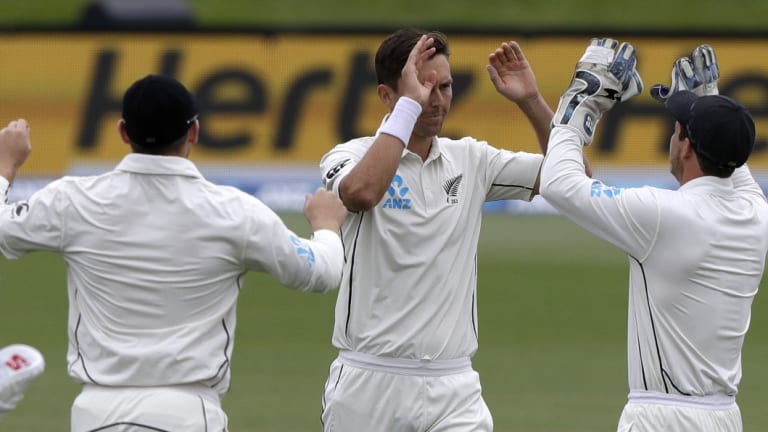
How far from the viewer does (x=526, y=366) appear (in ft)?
37.0

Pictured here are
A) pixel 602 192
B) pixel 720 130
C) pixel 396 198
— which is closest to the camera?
pixel 720 130

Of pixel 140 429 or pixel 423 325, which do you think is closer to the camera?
pixel 140 429

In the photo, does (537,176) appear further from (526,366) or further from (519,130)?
(519,130)

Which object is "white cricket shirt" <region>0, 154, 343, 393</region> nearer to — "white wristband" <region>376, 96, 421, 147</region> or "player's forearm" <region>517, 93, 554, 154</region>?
"white wristband" <region>376, 96, 421, 147</region>

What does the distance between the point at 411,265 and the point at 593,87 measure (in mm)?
942

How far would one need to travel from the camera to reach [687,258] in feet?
15.2

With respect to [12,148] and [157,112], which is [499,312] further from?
[157,112]

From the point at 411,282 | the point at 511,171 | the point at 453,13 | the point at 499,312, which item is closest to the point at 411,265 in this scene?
the point at 411,282

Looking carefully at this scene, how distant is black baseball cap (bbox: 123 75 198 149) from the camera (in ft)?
13.9

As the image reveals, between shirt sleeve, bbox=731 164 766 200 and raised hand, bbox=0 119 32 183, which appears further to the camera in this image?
shirt sleeve, bbox=731 164 766 200

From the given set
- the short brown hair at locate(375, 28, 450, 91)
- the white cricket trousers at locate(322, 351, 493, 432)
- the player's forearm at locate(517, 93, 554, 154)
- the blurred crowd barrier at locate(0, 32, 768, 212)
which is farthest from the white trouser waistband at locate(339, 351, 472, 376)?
the blurred crowd barrier at locate(0, 32, 768, 212)

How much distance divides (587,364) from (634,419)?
6.80 metres

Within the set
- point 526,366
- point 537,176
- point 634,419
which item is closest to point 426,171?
point 537,176

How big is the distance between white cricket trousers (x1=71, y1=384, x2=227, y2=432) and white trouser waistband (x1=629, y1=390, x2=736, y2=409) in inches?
60.1
